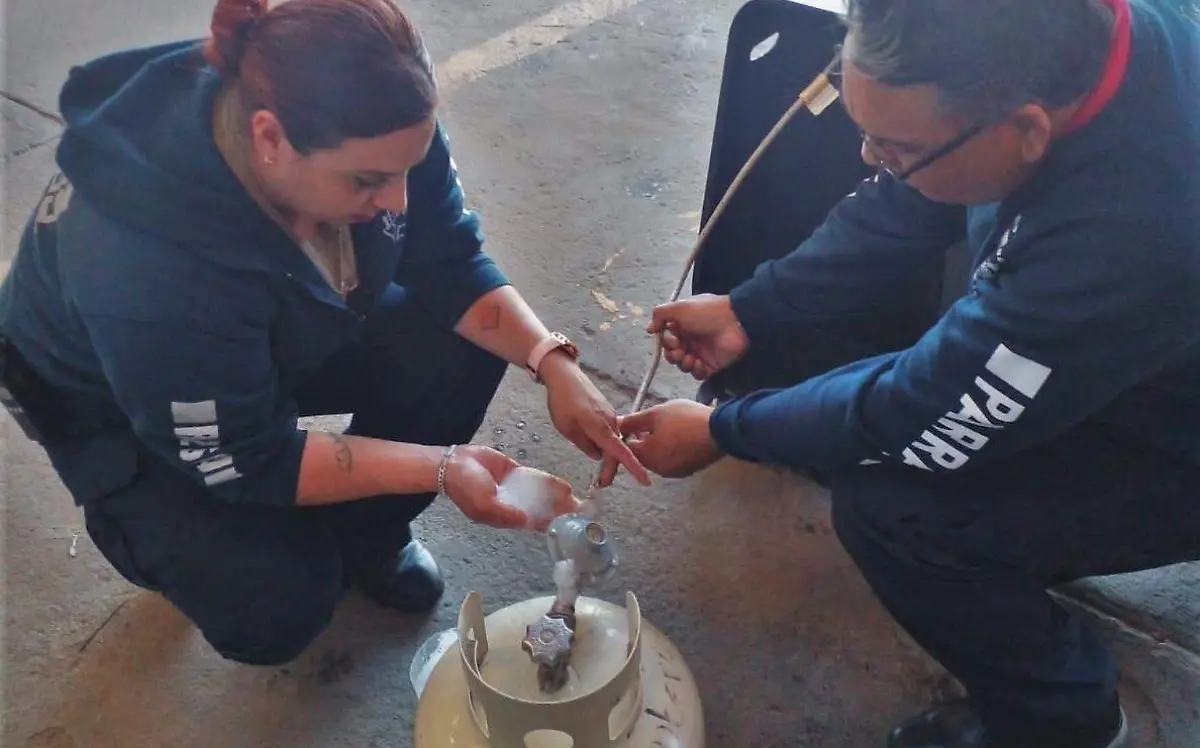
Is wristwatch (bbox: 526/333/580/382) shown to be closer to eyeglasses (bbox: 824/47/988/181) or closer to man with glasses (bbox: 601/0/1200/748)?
man with glasses (bbox: 601/0/1200/748)

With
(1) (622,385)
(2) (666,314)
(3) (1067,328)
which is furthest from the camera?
(1) (622,385)

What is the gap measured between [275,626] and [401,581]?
0.21 meters

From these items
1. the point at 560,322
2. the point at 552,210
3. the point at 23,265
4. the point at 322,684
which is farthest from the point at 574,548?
the point at 552,210

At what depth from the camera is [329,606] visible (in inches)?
48.0

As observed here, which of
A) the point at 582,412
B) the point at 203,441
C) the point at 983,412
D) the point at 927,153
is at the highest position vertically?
the point at 927,153

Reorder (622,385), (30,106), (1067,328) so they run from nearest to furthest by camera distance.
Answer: (1067,328) → (622,385) → (30,106)

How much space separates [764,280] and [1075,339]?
482 millimetres

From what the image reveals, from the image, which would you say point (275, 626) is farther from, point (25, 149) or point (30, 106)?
point (30, 106)

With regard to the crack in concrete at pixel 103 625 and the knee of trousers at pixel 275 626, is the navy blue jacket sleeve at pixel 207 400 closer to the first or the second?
the knee of trousers at pixel 275 626

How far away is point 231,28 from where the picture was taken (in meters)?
0.85

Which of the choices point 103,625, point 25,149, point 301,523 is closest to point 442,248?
point 301,523

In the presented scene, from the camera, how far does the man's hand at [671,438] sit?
3.82 ft

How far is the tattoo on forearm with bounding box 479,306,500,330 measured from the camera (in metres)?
1.24

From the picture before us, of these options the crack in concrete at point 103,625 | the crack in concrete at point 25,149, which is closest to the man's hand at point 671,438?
the crack in concrete at point 103,625
